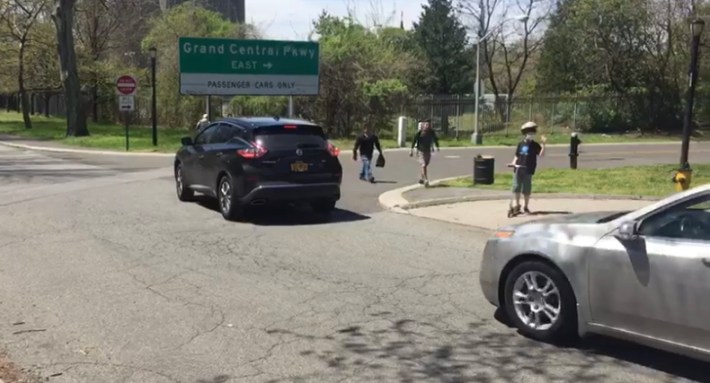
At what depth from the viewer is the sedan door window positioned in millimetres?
5125

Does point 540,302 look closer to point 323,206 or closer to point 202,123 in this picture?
point 323,206

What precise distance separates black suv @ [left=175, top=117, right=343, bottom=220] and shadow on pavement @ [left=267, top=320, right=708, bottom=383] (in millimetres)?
6192

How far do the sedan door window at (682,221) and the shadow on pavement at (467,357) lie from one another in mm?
973

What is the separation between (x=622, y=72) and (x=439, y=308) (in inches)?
1725

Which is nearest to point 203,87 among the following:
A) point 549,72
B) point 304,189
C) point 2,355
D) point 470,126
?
point 470,126

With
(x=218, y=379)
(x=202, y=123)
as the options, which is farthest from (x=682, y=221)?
(x=202, y=123)

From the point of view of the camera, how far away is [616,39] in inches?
1832

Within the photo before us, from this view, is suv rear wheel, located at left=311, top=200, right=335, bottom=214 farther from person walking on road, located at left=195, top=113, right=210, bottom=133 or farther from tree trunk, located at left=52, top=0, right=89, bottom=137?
tree trunk, located at left=52, top=0, right=89, bottom=137

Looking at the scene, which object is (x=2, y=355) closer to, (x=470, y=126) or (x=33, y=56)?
(x=470, y=126)

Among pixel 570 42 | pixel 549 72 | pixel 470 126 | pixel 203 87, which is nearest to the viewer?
pixel 203 87

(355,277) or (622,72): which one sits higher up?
(622,72)

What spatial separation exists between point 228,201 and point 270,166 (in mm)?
1020

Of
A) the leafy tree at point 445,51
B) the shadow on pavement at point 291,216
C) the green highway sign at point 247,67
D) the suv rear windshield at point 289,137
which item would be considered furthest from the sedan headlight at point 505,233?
the leafy tree at point 445,51

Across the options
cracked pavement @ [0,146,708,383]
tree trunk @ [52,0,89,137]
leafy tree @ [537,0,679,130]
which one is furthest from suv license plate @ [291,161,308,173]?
leafy tree @ [537,0,679,130]
